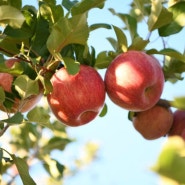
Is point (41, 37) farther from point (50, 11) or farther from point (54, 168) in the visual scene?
point (54, 168)

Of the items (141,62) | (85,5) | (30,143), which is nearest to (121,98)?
(141,62)

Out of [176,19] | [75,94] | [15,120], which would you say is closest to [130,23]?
[176,19]

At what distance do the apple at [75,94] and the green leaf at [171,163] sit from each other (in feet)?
3.89

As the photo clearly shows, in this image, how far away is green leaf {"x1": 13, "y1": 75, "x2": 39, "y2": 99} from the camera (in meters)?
1.46

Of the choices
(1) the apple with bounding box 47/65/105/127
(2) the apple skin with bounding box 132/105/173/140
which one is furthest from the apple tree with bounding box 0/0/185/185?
(2) the apple skin with bounding box 132/105/173/140

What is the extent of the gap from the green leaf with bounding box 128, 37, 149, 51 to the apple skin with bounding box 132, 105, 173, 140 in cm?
43

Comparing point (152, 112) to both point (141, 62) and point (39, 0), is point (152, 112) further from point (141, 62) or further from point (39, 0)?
point (39, 0)

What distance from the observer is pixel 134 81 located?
158 centimetres

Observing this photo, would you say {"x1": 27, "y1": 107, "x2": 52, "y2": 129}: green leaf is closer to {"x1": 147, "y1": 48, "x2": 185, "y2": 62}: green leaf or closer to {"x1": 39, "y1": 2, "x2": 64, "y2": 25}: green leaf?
{"x1": 39, "y1": 2, "x2": 64, "y2": 25}: green leaf

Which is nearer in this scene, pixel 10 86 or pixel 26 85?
pixel 26 85

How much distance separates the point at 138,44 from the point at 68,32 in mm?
404

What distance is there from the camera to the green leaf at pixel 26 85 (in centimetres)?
146

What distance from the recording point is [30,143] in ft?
10.8

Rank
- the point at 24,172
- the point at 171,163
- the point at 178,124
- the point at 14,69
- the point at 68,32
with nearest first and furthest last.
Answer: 1. the point at 171,163
2. the point at 68,32
3. the point at 14,69
4. the point at 24,172
5. the point at 178,124
